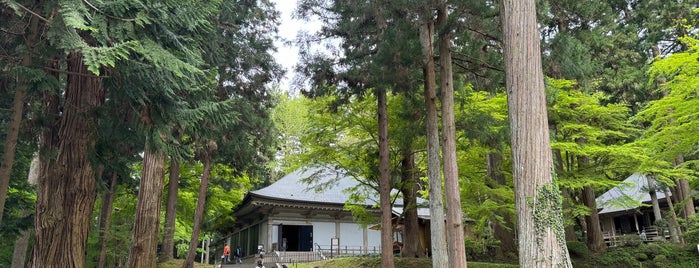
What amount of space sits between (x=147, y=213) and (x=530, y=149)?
7.04 m

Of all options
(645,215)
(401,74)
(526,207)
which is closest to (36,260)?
(526,207)

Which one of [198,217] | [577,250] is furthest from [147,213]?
[577,250]

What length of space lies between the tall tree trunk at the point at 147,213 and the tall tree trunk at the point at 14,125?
3267 mm

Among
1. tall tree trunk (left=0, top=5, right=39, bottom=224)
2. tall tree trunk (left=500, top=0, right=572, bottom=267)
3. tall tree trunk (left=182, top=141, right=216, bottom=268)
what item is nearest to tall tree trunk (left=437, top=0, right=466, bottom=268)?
tall tree trunk (left=500, top=0, right=572, bottom=267)

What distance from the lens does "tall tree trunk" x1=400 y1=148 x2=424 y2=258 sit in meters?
14.0

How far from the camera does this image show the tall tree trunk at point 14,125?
4.62 metres

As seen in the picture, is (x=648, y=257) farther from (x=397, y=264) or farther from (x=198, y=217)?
(x=198, y=217)

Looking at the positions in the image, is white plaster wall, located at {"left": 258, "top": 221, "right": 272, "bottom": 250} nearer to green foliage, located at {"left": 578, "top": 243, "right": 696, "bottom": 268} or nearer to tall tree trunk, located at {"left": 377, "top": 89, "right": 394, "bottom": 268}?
tall tree trunk, located at {"left": 377, "top": 89, "right": 394, "bottom": 268}

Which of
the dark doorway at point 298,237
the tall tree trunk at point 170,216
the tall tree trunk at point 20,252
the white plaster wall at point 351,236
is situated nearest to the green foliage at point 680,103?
the tall tree trunk at point 170,216

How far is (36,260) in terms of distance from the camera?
5582 mm

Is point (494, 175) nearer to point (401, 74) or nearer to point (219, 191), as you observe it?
point (401, 74)

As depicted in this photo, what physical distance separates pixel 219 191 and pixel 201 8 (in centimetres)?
1523

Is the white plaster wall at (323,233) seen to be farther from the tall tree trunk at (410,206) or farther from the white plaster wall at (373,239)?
the tall tree trunk at (410,206)

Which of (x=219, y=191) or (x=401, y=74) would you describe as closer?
(x=401, y=74)
